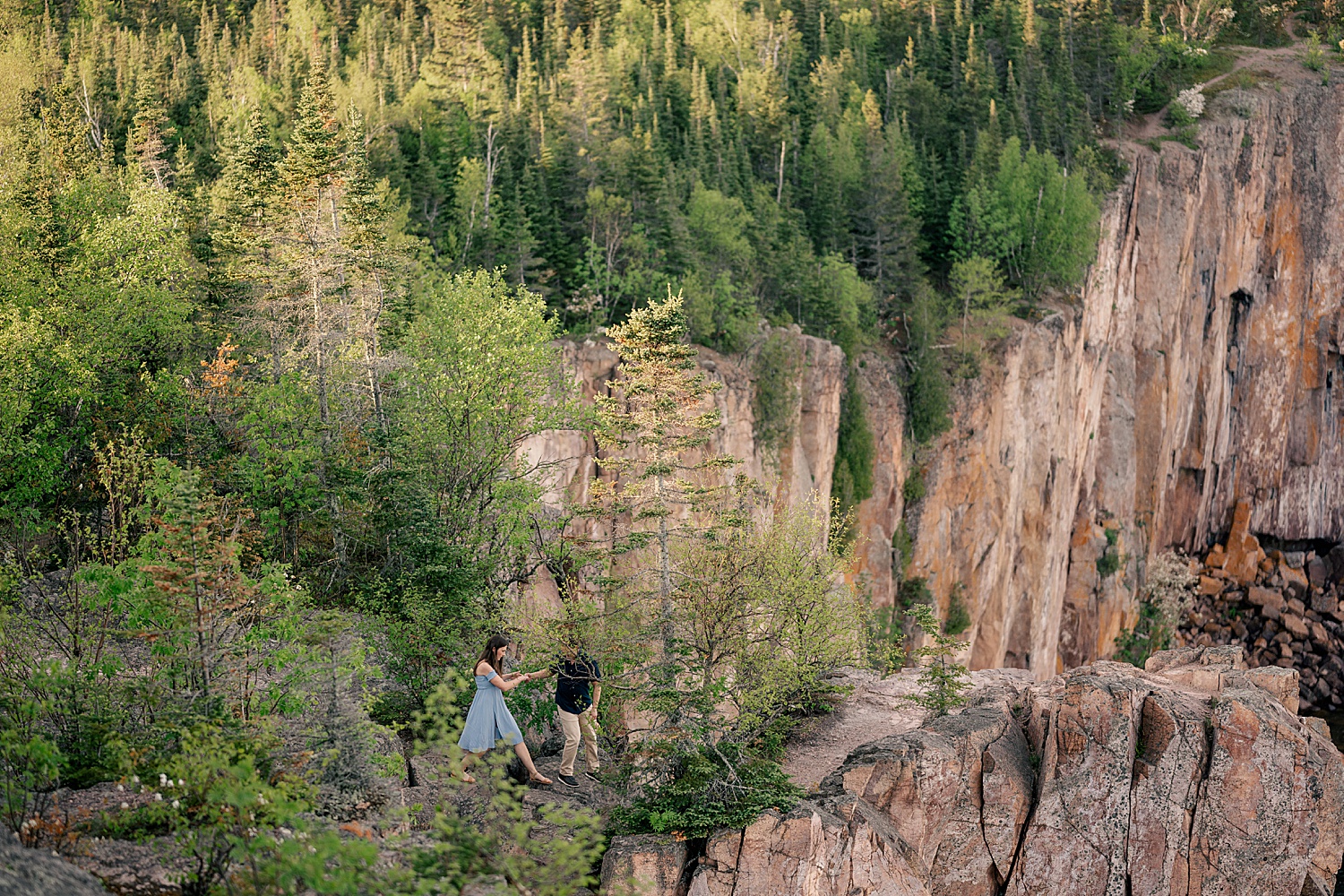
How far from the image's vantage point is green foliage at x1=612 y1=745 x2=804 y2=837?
15180 millimetres

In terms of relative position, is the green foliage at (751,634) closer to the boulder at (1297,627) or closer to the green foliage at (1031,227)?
the green foliage at (1031,227)

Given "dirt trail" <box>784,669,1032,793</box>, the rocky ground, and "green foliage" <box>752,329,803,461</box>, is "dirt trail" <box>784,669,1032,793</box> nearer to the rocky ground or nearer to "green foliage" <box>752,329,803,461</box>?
"green foliage" <box>752,329,803,461</box>

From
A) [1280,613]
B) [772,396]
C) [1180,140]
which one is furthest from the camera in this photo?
[1180,140]

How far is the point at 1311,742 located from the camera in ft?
68.0

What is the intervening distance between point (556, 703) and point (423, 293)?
19.5 metres

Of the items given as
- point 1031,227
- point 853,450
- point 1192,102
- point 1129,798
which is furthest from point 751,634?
point 1192,102

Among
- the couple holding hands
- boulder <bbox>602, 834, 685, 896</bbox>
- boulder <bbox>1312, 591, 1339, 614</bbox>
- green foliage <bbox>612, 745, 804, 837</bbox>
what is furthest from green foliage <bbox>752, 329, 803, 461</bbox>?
boulder <bbox>1312, 591, 1339, 614</bbox>

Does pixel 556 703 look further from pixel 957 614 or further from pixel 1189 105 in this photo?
pixel 1189 105

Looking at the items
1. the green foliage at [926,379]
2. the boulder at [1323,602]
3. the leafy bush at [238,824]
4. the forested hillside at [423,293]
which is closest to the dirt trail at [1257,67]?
the forested hillside at [423,293]

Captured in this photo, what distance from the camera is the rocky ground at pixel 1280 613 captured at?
59.2 metres

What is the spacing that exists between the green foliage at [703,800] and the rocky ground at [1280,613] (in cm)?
4737

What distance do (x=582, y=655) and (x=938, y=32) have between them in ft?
224

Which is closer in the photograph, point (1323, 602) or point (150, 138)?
point (150, 138)

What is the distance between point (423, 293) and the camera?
33.6m
